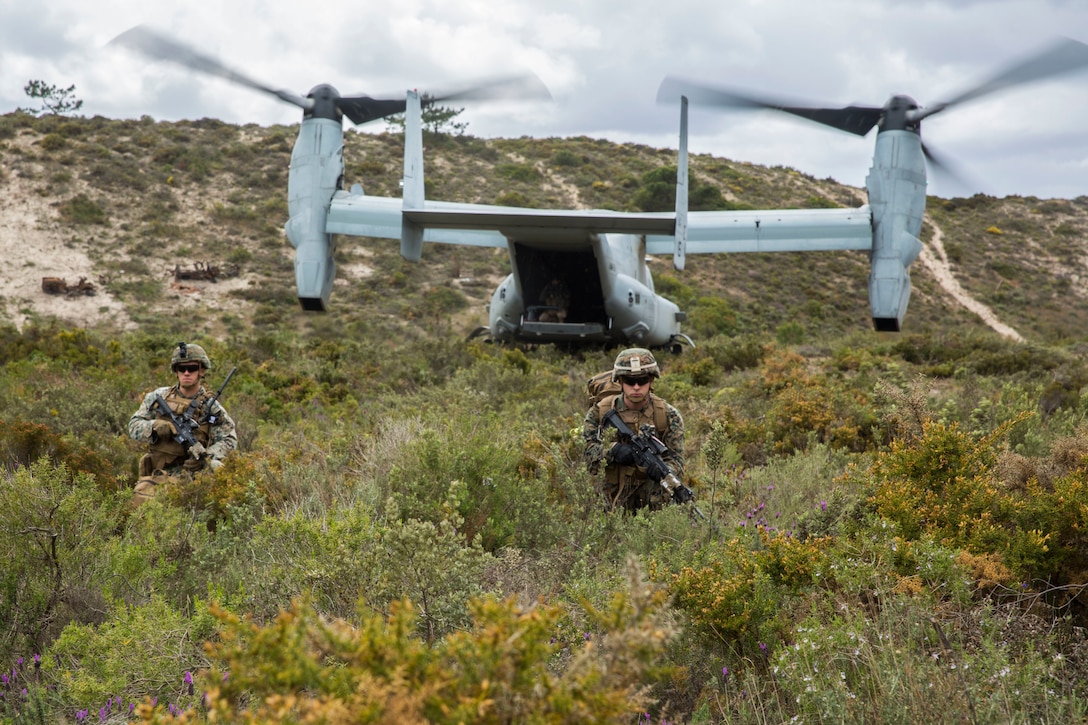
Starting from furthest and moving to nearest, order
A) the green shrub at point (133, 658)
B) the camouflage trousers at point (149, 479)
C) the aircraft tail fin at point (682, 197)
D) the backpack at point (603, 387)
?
the aircraft tail fin at point (682, 197)
the backpack at point (603, 387)
the camouflage trousers at point (149, 479)
the green shrub at point (133, 658)

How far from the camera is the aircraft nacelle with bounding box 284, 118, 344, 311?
15.3 metres

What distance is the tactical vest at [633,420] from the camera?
647 centimetres

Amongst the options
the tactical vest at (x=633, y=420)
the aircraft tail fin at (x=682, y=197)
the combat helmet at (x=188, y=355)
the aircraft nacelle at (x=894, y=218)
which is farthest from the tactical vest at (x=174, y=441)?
the aircraft nacelle at (x=894, y=218)

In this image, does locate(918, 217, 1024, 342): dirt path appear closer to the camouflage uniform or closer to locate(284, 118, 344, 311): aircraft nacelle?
locate(284, 118, 344, 311): aircraft nacelle

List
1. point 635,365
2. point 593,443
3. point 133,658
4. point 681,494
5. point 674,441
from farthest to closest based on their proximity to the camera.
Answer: point 674,441 → point 635,365 → point 593,443 → point 681,494 → point 133,658

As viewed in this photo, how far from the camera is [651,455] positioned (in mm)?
6074

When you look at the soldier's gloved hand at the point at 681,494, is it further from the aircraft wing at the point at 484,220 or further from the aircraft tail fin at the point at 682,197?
the aircraft wing at the point at 484,220

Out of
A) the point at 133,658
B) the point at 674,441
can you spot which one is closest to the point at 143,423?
the point at 133,658

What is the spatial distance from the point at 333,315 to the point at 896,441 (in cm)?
2575

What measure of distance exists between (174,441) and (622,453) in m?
4.03

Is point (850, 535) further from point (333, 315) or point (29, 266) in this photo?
point (29, 266)

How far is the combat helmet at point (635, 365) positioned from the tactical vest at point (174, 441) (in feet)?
12.5

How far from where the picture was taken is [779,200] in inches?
1884

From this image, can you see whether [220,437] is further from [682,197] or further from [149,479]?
[682,197]
